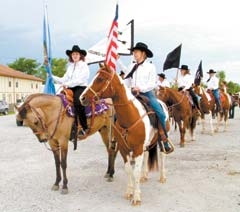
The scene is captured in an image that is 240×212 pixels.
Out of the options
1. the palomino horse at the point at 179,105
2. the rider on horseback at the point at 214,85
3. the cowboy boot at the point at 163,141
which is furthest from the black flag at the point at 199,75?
the cowboy boot at the point at 163,141

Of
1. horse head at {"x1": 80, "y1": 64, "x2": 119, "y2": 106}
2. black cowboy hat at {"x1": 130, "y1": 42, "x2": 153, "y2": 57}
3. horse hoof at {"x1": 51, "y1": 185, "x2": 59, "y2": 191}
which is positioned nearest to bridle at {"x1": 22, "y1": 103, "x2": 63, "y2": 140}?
horse hoof at {"x1": 51, "y1": 185, "x2": 59, "y2": 191}

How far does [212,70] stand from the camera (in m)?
17.2

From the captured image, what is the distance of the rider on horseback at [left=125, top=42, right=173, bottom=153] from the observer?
264 inches

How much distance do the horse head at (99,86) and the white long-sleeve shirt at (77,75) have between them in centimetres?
165

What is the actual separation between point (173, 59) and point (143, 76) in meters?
6.15

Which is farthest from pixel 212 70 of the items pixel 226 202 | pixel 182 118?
pixel 226 202

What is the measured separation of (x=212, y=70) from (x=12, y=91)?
5849cm

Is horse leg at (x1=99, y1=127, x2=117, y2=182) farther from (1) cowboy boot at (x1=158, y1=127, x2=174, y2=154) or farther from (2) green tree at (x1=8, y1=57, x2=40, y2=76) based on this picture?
(2) green tree at (x1=8, y1=57, x2=40, y2=76)

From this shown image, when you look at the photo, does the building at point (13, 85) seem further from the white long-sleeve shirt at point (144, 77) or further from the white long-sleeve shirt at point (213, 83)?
the white long-sleeve shirt at point (144, 77)

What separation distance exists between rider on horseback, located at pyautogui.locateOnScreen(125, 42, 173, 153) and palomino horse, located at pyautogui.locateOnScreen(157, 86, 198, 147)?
551 cm

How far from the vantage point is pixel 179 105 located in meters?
12.8

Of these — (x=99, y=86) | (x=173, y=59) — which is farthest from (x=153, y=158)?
(x=173, y=59)

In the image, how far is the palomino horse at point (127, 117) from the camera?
591cm

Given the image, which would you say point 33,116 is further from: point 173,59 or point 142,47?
point 173,59
